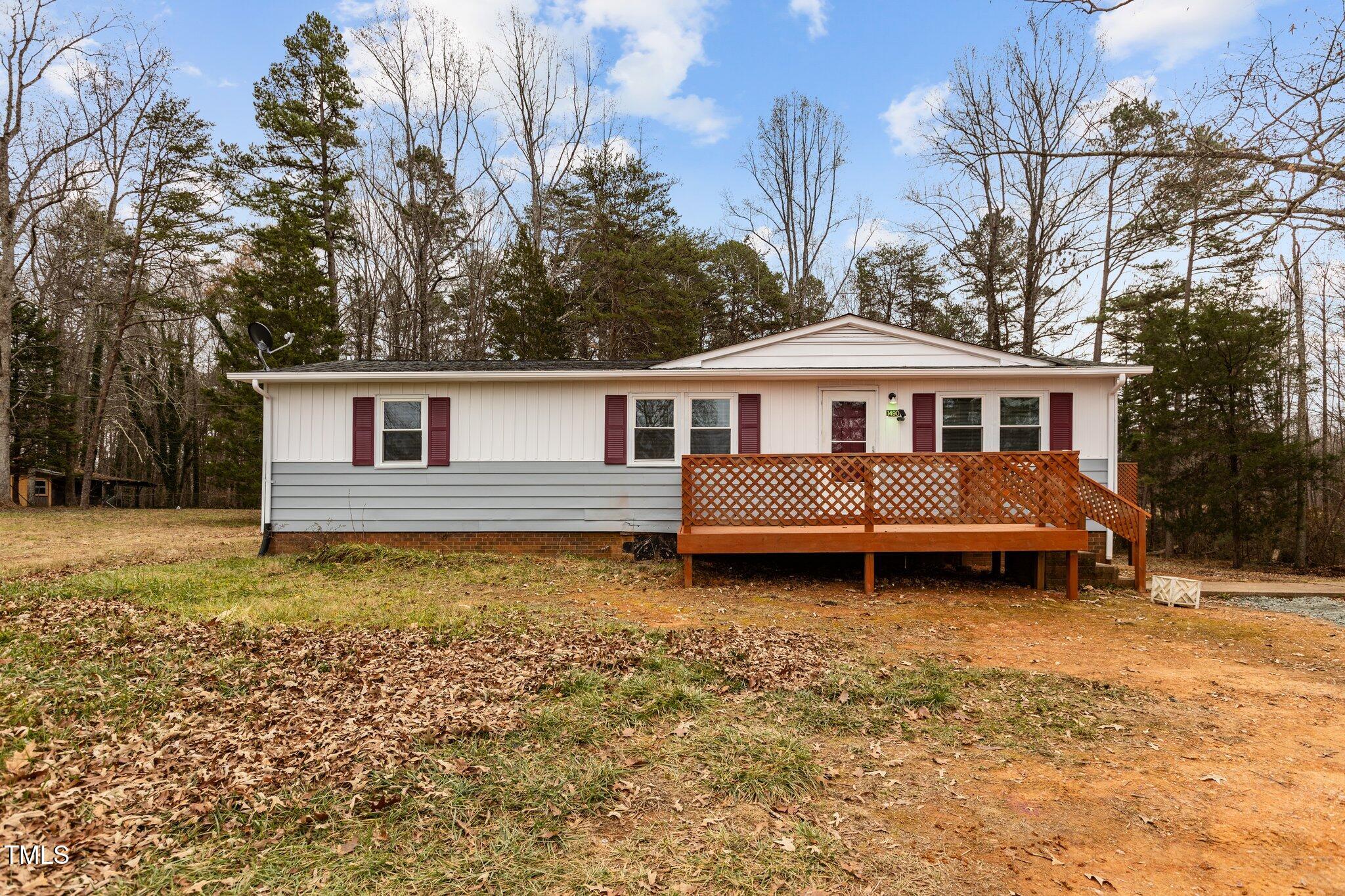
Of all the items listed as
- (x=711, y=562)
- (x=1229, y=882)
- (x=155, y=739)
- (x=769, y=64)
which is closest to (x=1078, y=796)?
(x=1229, y=882)

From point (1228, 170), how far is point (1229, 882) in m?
5.73

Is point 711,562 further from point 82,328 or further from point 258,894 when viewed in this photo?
point 82,328

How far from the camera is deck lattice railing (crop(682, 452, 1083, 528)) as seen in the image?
7.62 meters

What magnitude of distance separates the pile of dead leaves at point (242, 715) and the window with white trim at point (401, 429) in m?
4.38

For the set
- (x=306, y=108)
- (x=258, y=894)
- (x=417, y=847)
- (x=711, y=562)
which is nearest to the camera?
(x=258, y=894)

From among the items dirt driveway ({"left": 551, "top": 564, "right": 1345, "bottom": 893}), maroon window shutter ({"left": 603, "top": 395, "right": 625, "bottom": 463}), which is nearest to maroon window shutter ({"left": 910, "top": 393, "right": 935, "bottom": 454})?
dirt driveway ({"left": 551, "top": 564, "right": 1345, "bottom": 893})

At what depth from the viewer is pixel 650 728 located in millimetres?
3541

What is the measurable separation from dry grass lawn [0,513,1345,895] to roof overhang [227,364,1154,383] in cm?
419

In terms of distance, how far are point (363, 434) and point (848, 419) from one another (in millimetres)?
7443

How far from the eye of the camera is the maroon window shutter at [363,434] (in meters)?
9.66

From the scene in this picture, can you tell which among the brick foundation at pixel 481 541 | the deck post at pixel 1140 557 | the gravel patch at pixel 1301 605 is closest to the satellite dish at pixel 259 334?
the brick foundation at pixel 481 541

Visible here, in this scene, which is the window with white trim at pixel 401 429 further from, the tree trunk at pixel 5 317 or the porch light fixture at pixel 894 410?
the tree trunk at pixel 5 317

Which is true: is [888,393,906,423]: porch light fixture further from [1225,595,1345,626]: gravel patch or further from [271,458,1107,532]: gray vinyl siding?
[1225,595,1345,626]: gravel patch

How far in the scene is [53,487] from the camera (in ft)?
64.8
